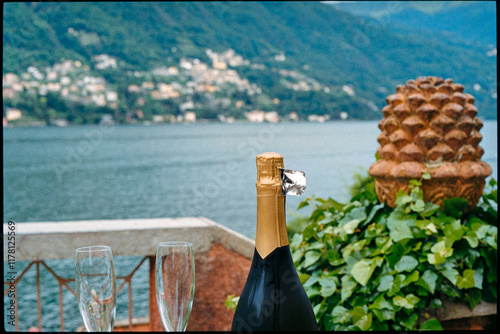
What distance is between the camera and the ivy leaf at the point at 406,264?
1.43 metres

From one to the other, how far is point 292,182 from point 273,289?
171 mm

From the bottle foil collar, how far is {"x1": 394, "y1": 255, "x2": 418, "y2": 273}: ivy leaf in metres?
0.89

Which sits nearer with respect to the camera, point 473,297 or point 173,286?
point 173,286

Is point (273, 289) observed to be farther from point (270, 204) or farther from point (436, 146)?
point (436, 146)

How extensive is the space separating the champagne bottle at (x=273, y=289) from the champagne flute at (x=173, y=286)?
6.3 inches

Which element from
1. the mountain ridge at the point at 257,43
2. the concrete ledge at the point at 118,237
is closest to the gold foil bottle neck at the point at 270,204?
the concrete ledge at the point at 118,237

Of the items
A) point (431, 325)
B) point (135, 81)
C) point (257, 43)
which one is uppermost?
point (257, 43)

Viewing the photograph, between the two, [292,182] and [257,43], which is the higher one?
[257,43]

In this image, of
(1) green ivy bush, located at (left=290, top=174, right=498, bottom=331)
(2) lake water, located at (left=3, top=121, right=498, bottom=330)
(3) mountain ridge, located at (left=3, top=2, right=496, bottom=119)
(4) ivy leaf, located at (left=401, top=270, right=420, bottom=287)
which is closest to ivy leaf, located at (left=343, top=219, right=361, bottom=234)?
(1) green ivy bush, located at (left=290, top=174, right=498, bottom=331)

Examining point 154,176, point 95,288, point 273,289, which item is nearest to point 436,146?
point 273,289

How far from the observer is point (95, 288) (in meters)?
0.87

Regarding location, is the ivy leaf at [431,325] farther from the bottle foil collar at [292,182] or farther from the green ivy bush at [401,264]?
the bottle foil collar at [292,182]

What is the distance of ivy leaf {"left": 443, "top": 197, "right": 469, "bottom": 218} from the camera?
1509mm

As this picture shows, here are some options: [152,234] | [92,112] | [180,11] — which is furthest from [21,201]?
[152,234]
